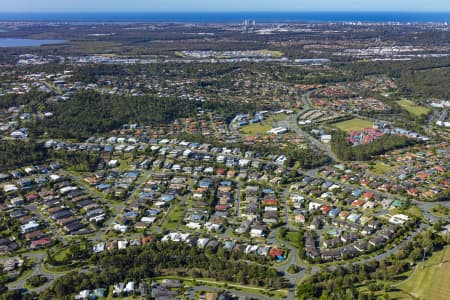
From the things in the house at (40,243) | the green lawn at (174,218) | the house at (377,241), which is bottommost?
the house at (40,243)

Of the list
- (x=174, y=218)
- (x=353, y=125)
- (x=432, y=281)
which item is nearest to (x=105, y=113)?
(x=174, y=218)

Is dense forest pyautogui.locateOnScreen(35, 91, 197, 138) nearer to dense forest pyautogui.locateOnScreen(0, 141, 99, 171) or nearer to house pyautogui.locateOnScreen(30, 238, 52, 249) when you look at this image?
dense forest pyautogui.locateOnScreen(0, 141, 99, 171)

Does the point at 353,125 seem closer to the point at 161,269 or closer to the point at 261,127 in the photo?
the point at 261,127

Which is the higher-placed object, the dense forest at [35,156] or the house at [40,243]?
the dense forest at [35,156]

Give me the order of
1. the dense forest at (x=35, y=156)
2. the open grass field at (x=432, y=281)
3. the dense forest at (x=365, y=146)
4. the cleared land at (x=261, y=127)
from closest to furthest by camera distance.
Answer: the open grass field at (x=432, y=281) < the dense forest at (x=35, y=156) < the dense forest at (x=365, y=146) < the cleared land at (x=261, y=127)

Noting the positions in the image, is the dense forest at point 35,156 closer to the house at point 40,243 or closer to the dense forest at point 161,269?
the house at point 40,243

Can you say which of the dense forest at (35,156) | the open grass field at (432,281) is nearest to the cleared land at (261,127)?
the dense forest at (35,156)

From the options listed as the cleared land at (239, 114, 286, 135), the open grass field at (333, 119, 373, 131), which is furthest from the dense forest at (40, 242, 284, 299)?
the open grass field at (333, 119, 373, 131)

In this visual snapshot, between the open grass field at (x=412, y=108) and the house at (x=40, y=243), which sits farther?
the open grass field at (x=412, y=108)
